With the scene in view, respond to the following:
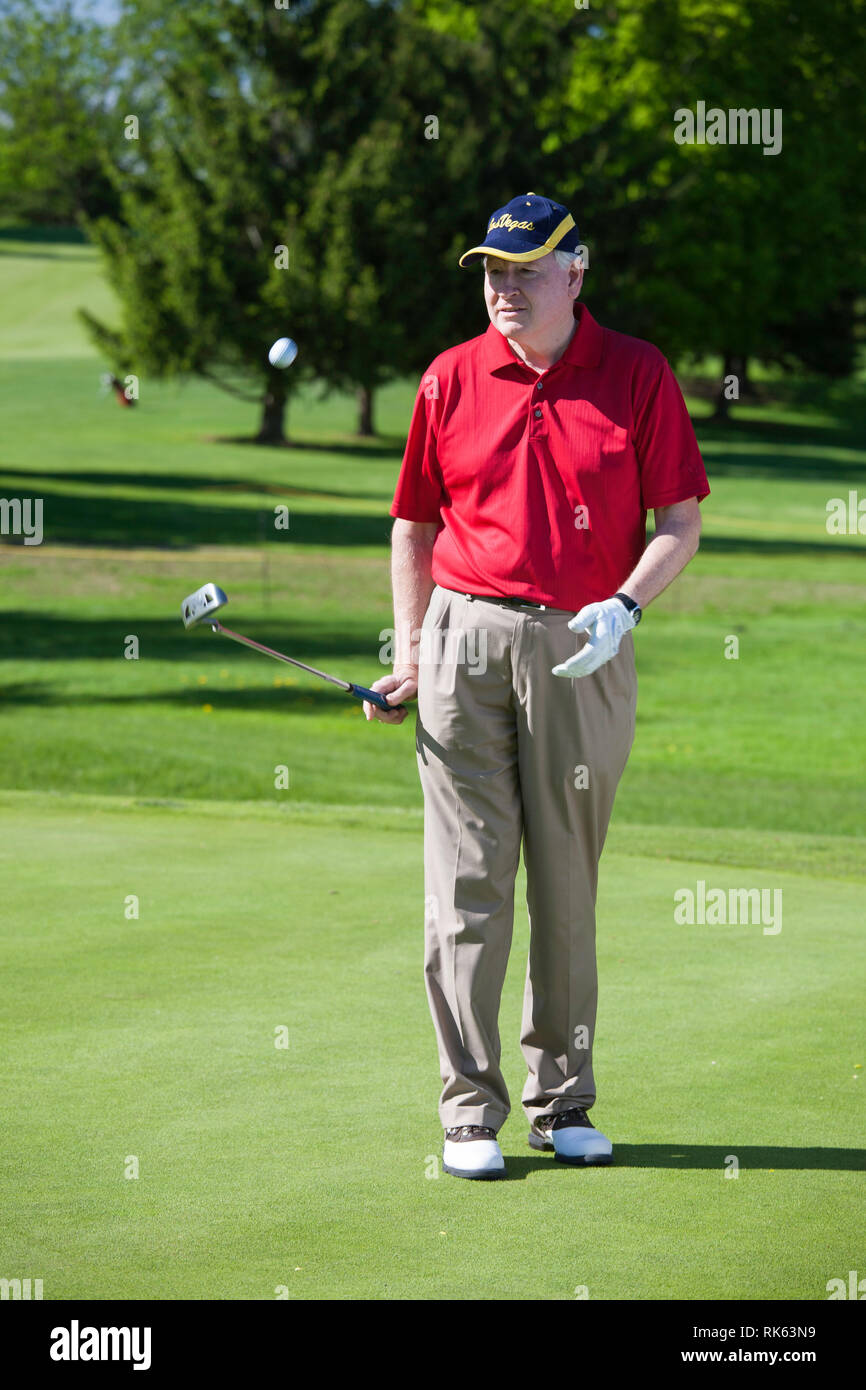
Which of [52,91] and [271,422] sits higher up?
[52,91]

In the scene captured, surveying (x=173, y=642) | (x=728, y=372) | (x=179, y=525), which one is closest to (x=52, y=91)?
(x=728, y=372)

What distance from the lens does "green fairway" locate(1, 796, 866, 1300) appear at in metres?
3.05

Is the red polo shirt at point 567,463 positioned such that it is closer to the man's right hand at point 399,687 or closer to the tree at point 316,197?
the man's right hand at point 399,687

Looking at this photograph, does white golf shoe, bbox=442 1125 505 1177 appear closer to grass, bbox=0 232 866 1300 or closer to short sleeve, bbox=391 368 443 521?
grass, bbox=0 232 866 1300

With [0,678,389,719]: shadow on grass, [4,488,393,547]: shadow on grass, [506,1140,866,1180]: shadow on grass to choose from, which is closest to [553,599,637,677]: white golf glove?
[506,1140,866,1180]: shadow on grass

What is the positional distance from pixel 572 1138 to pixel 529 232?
185cm

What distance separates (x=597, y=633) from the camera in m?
3.54

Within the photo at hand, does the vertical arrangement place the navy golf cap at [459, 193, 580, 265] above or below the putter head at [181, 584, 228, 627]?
above

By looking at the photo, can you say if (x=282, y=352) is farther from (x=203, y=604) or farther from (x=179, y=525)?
(x=179, y=525)

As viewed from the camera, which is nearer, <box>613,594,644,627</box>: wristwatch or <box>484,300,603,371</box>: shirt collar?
<box>613,594,644,627</box>: wristwatch

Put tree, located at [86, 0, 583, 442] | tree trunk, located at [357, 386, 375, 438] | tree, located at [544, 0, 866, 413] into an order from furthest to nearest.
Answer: tree, located at [544, 0, 866, 413]
tree trunk, located at [357, 386, 375, 438]
tree, located at [86, 0, 583, 442]

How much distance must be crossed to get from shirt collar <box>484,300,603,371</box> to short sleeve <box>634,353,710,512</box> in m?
0.12
